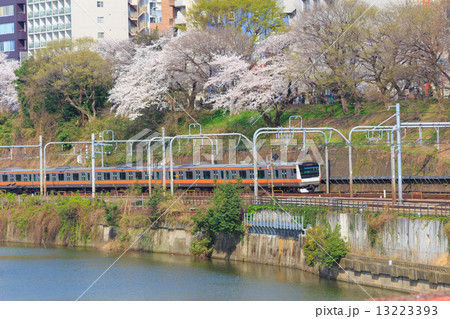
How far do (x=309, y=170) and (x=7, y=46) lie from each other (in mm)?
62264

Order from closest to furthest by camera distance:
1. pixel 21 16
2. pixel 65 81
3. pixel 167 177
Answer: pixel 167 177 < pixel 65 81 < pixel 21 16

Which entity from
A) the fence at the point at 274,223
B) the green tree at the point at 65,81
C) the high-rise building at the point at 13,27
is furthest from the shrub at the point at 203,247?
the high-rise building at the point at 13,27

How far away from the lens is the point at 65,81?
71688 millimetres

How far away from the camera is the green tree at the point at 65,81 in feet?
233

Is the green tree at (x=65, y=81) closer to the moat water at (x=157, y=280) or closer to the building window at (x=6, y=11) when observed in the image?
the building window at (x=6, y=11)

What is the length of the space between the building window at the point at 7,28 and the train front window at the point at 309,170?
61774mm

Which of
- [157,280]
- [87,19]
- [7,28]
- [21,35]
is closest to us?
[157,280]

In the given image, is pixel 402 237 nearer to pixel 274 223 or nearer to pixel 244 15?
pixel 274 223

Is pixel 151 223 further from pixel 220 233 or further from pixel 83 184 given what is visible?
pixel 83 184

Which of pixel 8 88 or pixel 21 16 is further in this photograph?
pixel 21 16

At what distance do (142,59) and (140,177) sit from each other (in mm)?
19936

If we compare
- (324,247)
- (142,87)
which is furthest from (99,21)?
(324,247)

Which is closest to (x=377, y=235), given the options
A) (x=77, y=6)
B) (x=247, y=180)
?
(x=247, y=180)

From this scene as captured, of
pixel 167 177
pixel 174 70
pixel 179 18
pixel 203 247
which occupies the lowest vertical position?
pixel 203 247
